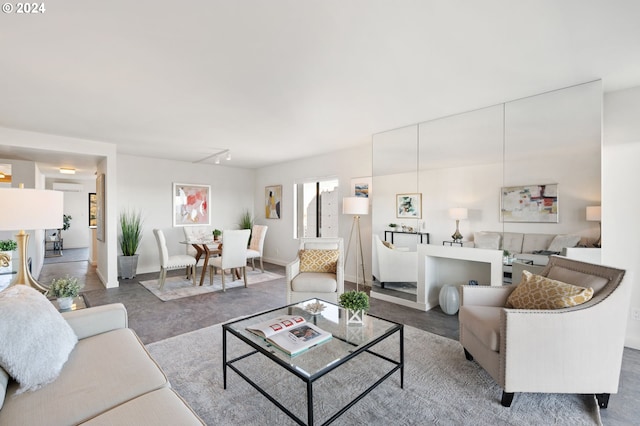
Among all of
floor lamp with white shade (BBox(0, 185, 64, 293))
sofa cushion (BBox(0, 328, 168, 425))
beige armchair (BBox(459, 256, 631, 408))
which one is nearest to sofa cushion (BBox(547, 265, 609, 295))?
beige armchair (BBox(459, 256, 631, 408))

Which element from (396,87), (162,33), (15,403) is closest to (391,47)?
(396,87)

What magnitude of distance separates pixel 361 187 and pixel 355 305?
118 inches

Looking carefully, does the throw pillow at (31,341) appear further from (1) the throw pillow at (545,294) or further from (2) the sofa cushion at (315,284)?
(1) the throw pillow at (545,294)

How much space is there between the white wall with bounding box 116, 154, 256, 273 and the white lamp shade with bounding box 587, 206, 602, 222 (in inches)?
250

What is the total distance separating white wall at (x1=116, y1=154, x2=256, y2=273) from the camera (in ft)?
18.3

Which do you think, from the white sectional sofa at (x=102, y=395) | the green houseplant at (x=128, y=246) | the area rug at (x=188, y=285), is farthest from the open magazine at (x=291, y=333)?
the green houseplant at (x=128, y=246)

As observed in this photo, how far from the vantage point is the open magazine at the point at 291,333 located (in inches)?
66.2

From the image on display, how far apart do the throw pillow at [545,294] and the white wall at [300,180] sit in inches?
90.5

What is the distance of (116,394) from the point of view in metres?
1.18

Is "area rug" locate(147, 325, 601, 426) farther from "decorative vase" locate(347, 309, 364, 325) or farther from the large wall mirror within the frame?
the large wall mirror

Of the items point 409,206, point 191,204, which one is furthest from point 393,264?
point 191,204

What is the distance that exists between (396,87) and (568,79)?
4.69 feet

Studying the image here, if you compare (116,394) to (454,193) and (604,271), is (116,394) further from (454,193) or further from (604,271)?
(454,193)

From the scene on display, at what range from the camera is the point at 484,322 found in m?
1.93
